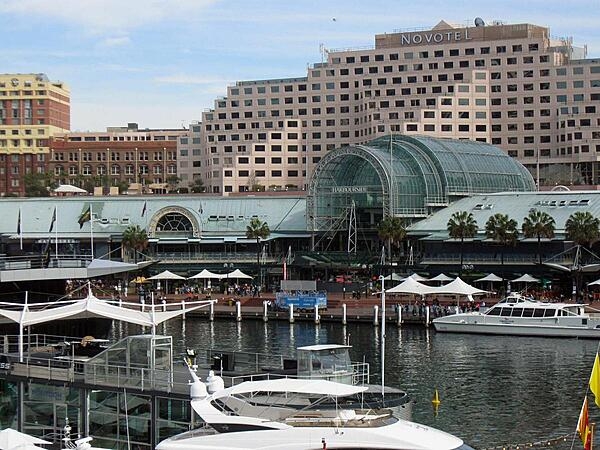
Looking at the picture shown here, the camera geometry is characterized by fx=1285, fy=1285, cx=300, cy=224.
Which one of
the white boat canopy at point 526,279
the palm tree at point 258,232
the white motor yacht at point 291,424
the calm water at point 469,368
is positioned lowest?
the calm water at point 469,368

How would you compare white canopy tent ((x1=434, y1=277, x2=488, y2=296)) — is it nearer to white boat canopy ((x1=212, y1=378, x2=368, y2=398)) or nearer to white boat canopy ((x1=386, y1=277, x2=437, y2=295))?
white boat canopy ((x1=386, y1=277, x2=437, y2=295))

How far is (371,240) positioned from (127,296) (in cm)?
3570

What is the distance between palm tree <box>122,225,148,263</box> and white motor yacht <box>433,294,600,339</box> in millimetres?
58972

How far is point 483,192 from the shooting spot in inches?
7057

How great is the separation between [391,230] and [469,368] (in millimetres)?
64963

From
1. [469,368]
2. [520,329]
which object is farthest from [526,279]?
[469,368]

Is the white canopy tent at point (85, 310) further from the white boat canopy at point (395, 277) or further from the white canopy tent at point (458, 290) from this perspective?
the white boat canopy at point (395, 277)

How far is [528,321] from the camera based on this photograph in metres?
118

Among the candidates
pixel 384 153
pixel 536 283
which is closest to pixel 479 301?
pixel 536 283

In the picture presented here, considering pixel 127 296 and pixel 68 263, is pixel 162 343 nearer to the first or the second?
pixel 68 263

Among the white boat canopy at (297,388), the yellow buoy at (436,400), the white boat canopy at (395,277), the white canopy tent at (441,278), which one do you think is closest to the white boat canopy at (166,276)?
the white boat canopy at (395,277)

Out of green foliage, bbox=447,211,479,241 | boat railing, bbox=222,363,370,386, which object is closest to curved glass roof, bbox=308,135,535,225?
green foliage, bbox=447,211,479,241

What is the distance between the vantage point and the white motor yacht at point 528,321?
379 ft

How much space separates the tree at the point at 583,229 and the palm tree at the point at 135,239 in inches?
2225
